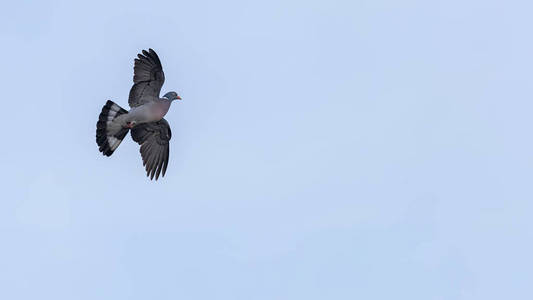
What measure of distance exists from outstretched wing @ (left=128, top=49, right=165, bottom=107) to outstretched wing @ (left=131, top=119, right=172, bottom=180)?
81.0 inches

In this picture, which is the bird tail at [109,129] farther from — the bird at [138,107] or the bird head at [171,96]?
the bird head at [171,96]

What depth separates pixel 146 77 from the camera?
1470 inches

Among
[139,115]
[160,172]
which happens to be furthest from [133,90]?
[160,172]

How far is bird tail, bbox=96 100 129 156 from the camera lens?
37.5m

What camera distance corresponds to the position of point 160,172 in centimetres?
3972

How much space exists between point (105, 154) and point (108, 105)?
5.64ft

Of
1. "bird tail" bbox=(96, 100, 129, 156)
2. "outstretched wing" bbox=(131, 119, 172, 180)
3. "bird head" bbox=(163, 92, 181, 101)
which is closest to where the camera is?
"bird tail" bbox=(96, 100, 129, 156)

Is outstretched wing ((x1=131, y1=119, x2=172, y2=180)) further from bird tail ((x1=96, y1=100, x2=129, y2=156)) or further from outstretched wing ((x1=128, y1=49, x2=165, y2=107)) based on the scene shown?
outstretched wing ((x1=128, y1=49, x2=165, y2=107))

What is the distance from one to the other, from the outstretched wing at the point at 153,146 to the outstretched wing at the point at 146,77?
2056 millimetres

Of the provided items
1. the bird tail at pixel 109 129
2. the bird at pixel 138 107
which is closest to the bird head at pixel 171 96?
the bird at pixel 138 107

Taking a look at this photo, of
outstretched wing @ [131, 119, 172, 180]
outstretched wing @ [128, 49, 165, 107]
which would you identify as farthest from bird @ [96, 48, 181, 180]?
outstretched wing @ [131, 119, 172, 180]

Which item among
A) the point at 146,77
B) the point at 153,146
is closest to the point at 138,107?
the point at 146,77

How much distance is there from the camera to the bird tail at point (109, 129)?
123 ft

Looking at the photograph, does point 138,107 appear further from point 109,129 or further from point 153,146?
point 153,146
